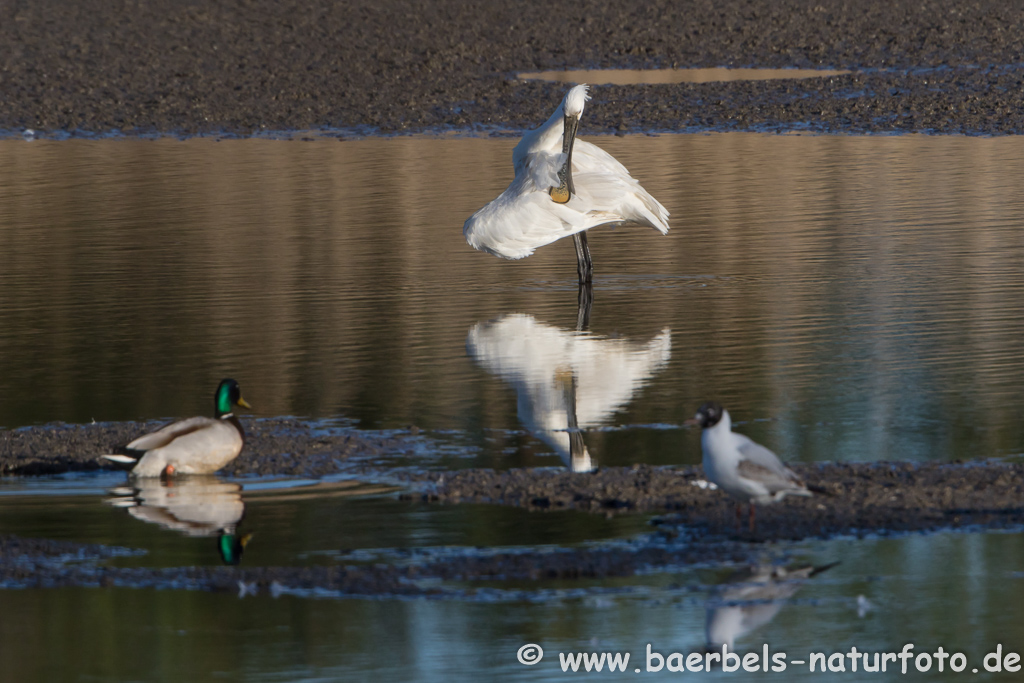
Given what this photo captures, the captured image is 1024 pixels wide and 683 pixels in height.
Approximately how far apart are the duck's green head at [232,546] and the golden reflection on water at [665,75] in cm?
2154

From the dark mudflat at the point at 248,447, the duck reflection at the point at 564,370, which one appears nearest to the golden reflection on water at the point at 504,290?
the duck reflection at the point at 564,370

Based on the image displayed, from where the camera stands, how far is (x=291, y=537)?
820 cm

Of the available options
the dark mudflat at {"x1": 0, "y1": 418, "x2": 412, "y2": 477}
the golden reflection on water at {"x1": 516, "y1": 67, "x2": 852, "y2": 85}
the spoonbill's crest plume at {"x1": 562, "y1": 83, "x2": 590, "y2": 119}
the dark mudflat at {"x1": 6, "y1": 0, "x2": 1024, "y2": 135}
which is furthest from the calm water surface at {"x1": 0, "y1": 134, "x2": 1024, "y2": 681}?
the golden reflection on water at {"x1": 516, "y1": 67, "x2": 852, "y2": 85}

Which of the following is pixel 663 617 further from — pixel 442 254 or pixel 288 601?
pixel 442 254

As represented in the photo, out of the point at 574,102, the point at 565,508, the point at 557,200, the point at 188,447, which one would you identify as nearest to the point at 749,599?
the point at 565,508

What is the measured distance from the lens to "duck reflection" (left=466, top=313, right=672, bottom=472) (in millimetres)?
10359

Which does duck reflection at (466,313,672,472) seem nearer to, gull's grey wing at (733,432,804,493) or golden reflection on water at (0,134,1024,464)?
golden reflection on water at (0,134,1024,464)

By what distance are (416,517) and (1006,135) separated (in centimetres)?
1762

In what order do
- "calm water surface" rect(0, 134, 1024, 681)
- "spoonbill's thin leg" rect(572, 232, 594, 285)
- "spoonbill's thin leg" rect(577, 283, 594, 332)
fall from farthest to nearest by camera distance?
1. "spoonbill's thin leg" rect(572, 232, 594, 285)
2. "spoonbill's thin leg" rect(577, 283, 594, 332)
3. "calm water surface" rect(0, 134, 1024, 681)

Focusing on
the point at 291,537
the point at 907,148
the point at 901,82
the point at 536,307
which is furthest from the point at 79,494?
the point at 901,82

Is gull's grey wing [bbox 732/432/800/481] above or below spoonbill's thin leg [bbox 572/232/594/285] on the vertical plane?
below

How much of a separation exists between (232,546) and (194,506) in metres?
0.85

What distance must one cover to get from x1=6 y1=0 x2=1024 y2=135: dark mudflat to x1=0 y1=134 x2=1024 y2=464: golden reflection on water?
2290 millimetres

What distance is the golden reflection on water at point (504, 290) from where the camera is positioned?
35.7ft
